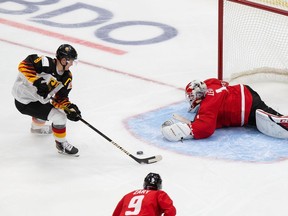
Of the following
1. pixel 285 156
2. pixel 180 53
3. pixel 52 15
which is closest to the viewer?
pixel 285 156

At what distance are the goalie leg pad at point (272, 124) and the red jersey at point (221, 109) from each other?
0.37ft

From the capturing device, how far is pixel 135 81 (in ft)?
22.5

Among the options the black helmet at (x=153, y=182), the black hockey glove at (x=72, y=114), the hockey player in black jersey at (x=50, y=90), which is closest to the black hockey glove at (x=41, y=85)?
the hockey player in black jersey at (x=50, y=90)

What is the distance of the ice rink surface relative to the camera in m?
4.98

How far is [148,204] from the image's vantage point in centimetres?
400

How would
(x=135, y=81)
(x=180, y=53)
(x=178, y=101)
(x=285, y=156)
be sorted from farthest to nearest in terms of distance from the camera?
(x=180, y=53) → (x=135, y=81) → (x=178, y=101) → (x=285, y=156)

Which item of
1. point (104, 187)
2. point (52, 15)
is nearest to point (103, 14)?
point (52, 15)

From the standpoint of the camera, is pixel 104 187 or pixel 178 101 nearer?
pixel 104 187

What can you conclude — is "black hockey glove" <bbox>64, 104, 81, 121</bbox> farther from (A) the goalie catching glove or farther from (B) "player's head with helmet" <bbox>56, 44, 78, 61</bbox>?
(A) the goalie catching glove

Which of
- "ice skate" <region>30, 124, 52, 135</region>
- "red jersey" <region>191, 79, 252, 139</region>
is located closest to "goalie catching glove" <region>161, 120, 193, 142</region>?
"red jersey" <region>191, 79, 252, 139</region>

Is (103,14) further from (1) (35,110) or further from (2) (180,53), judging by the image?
(1) (35,110)

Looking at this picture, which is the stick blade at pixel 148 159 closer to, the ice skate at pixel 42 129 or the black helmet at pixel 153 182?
the ice skate at pixel 42 129

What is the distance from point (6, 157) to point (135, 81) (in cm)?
165

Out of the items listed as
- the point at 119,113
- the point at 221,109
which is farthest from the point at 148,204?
the point at 119,113
